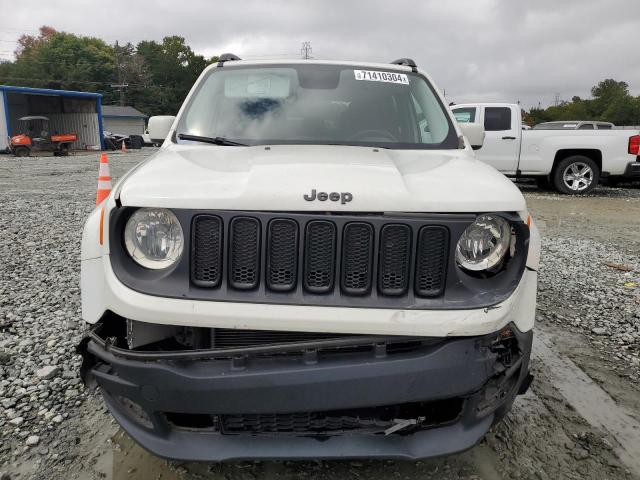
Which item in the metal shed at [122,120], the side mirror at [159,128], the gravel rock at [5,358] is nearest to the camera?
the gravel rock at [5,358]

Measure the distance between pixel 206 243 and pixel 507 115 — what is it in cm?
1148

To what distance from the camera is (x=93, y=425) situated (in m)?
2.65

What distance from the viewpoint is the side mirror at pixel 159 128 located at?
11.3ft

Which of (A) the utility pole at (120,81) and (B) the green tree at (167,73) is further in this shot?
(B) the green tree at (167,73)

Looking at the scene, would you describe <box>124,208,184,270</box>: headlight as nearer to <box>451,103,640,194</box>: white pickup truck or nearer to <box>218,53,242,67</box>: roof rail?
<box>218,53,242,67</box>: roof rail

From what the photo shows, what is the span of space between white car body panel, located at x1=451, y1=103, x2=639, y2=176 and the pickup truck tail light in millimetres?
179

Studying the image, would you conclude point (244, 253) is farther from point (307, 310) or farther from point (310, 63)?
point (310, 63)

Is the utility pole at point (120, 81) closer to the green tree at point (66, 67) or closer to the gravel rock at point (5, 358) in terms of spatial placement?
the green tree at point (66, 67)

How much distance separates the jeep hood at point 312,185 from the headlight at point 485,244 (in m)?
0.09

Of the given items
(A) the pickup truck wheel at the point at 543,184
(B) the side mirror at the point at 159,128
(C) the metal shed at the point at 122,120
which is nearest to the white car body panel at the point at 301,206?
(B) the side mirror at the point at 159,128

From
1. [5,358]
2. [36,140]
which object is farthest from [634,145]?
[36,140]

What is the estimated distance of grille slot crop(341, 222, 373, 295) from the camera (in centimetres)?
187

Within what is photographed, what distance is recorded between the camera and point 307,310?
183 cm

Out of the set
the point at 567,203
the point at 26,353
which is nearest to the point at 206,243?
the point at 26,353
